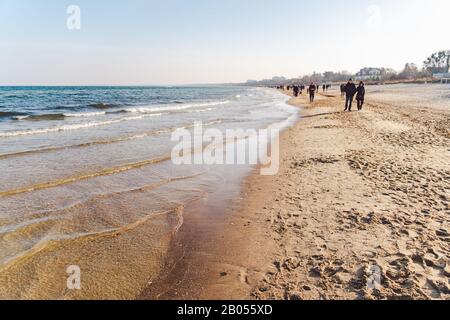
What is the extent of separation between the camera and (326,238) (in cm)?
465

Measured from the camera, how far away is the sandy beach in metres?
3.55

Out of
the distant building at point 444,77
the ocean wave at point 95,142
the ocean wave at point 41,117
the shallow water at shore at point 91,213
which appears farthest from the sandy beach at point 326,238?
the distant building at point 444,77

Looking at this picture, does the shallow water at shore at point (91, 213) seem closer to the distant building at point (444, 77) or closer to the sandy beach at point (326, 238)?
the sandy beach at point (326, 238)

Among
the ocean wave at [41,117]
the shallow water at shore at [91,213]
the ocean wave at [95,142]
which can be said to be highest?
the ocean wave at [41,117]

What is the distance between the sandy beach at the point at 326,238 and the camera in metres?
3.55

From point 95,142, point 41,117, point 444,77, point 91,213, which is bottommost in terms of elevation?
point 91,213

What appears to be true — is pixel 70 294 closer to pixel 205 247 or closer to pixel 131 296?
pixel 131 296

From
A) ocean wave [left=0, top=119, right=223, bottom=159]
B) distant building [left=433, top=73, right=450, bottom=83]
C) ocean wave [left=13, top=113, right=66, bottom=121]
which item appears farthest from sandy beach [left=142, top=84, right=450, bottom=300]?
distant building [left=433, top=73, right=450, bottom=83]

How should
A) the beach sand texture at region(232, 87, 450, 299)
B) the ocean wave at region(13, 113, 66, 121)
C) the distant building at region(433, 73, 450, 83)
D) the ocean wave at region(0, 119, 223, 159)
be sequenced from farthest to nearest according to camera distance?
1. the distant building at region(433, 73, 450, 83)
2. the ocean wave at region(13, 113, 66, 121)
3. the ocean wave at region(0, 119, 223, 159)
4. the beach sand texture at region(232, 87, 450, 299)

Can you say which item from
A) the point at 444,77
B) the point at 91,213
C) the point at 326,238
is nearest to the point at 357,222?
the point at 326,238

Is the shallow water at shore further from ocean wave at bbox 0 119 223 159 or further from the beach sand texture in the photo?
the beach sand texture

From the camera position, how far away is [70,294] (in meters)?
3.50

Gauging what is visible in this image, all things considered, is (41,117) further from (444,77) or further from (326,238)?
(444,77)

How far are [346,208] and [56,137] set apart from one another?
13325 mm
